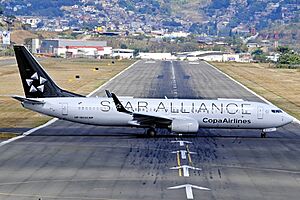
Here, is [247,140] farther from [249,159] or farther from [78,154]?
[78,154]

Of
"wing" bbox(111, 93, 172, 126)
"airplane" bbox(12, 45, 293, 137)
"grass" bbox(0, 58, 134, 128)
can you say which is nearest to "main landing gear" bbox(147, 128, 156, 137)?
"airplane" bbox(12, 45, 293, 137)

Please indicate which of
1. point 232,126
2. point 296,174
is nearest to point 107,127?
point 232,126

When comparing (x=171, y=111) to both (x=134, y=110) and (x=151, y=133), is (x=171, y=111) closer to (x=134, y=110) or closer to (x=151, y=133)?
(x=151, y=133)

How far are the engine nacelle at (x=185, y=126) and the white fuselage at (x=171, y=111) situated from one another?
3.13 feet

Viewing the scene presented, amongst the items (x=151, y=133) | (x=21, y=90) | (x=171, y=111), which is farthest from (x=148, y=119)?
(x=21, y=90)

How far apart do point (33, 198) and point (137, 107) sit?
2520cm

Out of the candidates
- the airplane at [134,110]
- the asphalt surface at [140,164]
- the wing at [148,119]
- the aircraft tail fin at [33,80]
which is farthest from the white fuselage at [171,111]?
the asphalt surface at [140,164]

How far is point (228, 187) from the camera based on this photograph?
39625 millimetres

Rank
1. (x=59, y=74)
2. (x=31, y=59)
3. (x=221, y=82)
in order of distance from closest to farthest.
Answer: (x=31, y=59)
(x=221, y=82)
(x=59, y=74)

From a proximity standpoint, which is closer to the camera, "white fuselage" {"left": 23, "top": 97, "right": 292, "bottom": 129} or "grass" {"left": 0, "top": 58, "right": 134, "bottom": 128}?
"white fuselage" {"left": 23, "top": 97, "right": 292, "bottom": 129}

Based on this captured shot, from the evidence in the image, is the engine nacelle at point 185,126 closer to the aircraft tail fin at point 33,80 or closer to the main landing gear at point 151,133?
the main landing gear at point 151,133

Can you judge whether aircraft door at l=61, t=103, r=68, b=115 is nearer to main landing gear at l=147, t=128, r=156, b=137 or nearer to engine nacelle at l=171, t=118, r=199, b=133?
main landing gear at l=147, t=128, r=156, b=137

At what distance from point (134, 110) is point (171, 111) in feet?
9.36

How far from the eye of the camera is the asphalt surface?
125 feet
